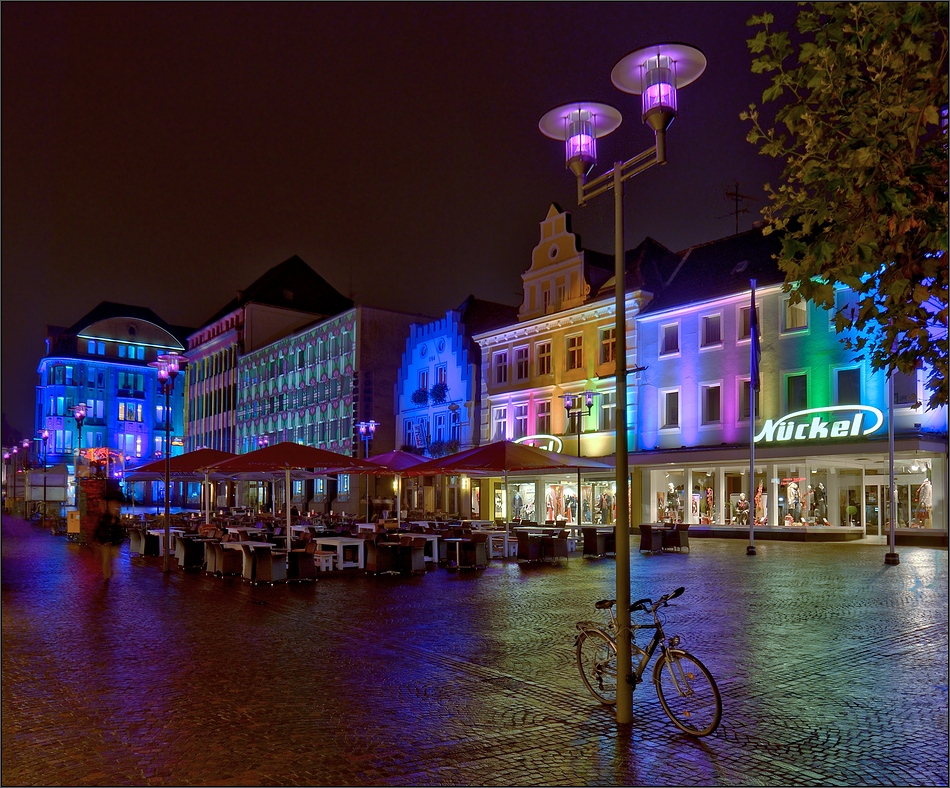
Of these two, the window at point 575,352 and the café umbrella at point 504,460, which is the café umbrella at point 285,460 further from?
the window at point 575,352

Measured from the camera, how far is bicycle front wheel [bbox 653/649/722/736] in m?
6.78

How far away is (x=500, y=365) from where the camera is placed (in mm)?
47812

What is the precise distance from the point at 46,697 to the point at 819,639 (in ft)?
28.8

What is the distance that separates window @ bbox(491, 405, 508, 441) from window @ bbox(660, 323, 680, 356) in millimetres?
10771

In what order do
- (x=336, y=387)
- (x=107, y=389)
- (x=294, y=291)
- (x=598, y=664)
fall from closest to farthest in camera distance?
1. (x=598, y=664)
2. (x=336, y=387)
3. (x=294, y=291)
4. (x=107, y=389)

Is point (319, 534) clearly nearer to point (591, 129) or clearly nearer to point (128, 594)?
point (128, 594)

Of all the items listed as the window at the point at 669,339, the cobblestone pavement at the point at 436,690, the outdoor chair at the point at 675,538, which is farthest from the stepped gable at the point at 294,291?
the cobblestone pavement at the point at 436,690

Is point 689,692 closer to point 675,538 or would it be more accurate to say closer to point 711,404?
point 675,538

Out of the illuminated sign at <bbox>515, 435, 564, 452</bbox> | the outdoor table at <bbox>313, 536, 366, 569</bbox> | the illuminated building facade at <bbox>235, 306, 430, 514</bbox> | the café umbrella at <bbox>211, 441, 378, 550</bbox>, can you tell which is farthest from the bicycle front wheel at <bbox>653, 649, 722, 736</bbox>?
the illuminated building facade at <bbox>235, 306, 430, 514</bbox>

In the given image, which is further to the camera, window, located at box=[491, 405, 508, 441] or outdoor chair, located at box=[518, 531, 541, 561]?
window, located at box=[491, 405, 508, 441]

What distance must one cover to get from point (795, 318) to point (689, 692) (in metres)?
29.5

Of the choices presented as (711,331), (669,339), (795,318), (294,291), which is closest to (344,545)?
(795,318)

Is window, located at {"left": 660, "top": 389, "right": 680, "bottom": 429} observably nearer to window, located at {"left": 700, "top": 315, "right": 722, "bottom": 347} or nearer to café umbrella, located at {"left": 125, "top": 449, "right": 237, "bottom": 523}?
window, located at {"left": 700, "top": 315, "right": 722, "bottom": 347}

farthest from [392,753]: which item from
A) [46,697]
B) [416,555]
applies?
[416,555]
